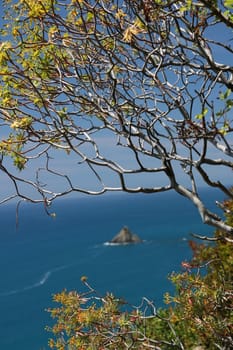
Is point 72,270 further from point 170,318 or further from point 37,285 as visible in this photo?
point 170,318

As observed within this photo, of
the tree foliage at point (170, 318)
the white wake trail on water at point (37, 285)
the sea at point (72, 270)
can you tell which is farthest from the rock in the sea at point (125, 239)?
the tree foliage at point (170, 318)

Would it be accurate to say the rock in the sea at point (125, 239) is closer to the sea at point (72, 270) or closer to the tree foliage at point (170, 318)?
the sea at point (72, 270)

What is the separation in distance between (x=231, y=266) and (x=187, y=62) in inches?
251

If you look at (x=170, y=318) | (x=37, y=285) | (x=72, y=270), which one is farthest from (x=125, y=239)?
(x=170, y=318)

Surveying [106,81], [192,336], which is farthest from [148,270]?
[106,81]

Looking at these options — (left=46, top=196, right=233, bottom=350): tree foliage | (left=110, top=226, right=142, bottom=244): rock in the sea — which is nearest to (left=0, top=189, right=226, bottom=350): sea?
(left=110, top=226, right=142, bottom=244): rock in the sea

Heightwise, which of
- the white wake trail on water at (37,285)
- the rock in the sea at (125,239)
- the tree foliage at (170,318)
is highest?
the rock in the sea at (125,239)

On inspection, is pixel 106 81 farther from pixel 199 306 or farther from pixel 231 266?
pixel 231 266

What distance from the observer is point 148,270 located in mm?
87875

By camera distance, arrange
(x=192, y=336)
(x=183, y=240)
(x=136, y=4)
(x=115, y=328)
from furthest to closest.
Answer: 1. (x=183, y=240)
2. (x=192, y=336)
3. (x=115, y=328)
4. (x=136, y=4)

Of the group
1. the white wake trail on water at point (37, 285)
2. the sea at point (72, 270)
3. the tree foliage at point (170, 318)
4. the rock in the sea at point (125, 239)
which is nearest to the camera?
the tree foliage at point (170, 318)

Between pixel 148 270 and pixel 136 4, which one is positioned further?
pixel 148 270

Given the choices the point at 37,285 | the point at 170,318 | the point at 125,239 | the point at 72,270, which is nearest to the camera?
the point at 170,318

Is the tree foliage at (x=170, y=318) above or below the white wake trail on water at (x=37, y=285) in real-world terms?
below
